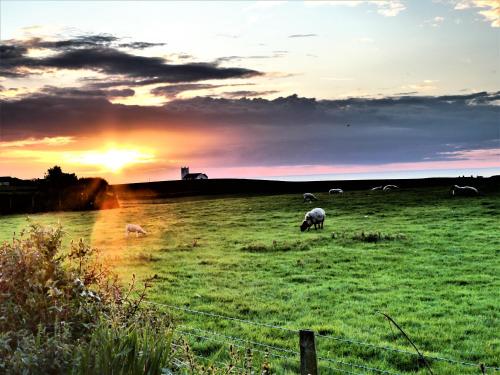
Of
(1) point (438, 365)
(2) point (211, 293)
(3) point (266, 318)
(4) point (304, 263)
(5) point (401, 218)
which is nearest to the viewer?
(1) point (438, 365)

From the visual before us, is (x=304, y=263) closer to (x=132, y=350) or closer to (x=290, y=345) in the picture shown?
(x=290, y=345)

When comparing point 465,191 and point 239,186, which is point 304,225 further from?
point 239,186

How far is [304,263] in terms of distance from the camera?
2261cm

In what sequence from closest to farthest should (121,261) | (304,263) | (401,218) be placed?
1. (304,263)
2. (121,261)
3. (401,218)

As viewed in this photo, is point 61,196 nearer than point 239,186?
Yes

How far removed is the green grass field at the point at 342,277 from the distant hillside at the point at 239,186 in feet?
144

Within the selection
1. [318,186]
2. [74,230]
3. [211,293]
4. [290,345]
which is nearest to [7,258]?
[290,345]

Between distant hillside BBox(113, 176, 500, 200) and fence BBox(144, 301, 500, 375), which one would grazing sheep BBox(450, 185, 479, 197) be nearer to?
distant hillside BBox(113, 176, 500, 200)

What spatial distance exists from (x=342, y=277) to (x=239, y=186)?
76.1 meters

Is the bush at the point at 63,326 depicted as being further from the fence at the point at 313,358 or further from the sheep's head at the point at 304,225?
the sheep's head at the point at 304,225

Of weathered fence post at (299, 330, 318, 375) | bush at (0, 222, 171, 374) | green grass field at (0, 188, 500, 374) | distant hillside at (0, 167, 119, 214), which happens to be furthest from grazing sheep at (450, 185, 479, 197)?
bush at (0, 222, 171, 374)

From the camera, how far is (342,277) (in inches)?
778

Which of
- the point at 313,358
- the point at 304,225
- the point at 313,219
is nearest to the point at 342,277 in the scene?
the point at 313,358

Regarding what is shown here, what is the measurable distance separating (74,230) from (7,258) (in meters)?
36.6
